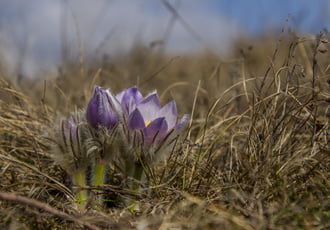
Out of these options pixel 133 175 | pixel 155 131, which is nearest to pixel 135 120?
pixel 155 131

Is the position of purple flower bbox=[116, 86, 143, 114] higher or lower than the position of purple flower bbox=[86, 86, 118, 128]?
higher

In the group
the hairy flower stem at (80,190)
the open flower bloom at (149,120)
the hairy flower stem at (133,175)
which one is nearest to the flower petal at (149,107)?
the open flower bloom at (149,120)

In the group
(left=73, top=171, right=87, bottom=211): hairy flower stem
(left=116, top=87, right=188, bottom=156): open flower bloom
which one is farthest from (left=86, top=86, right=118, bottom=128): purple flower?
(left=73, top=171, right=87, bottom=211): hairy flower stem

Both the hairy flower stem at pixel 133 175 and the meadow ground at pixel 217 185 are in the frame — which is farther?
the hairy flower stem at pixel 133 175

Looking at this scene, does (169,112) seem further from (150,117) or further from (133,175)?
(133,175)

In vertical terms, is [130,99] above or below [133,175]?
above

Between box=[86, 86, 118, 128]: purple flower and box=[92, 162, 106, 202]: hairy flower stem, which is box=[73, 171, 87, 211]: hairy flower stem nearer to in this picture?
box=[92, 162, 106, 202]: hairy flower stem

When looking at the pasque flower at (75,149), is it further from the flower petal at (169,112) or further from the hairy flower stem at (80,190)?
the flower petal at (169,112)
